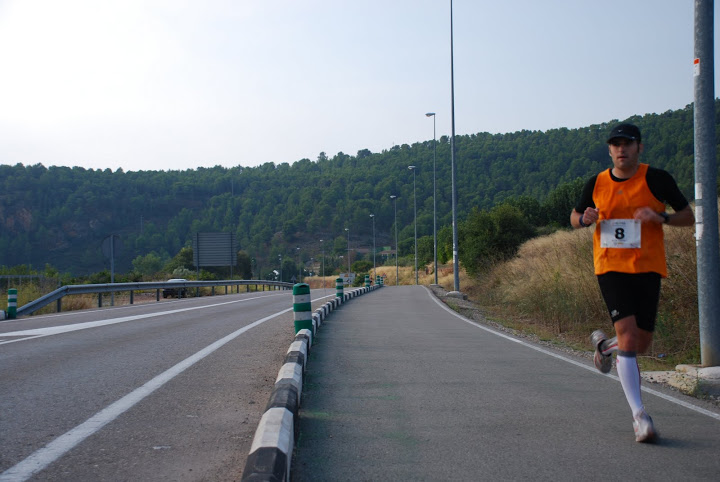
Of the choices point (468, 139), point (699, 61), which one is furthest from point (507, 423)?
point (468, 139)

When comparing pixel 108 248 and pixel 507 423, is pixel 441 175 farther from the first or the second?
pixel 507 423

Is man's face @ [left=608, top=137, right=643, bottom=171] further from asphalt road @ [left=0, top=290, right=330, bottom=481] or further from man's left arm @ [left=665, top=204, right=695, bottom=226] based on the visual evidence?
asphalt road @ [left=0, top=290, right=330, bottom=481]

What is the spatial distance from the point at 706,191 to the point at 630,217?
2572mm

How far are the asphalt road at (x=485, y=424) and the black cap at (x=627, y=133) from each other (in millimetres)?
2069

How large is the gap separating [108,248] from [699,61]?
20.7 meters

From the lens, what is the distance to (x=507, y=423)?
4.82 metres

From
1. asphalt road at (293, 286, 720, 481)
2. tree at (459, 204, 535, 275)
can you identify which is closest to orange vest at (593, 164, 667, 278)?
asphalt road at (293, 286, 720, 481)

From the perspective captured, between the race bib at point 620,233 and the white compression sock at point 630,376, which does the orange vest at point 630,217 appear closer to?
the race bib at point 620,233

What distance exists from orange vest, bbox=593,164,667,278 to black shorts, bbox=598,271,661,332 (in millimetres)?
52

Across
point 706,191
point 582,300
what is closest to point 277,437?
point 706,191

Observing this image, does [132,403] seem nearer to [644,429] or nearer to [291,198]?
[644,429]

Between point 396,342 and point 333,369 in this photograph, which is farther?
point 396,342

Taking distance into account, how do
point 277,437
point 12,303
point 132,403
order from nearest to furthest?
point 277,437 → point 132,403 → point 12,303

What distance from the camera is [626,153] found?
4535mm
